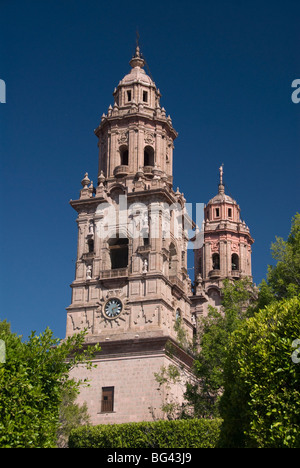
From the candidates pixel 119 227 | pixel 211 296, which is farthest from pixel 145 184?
pixel 211 296

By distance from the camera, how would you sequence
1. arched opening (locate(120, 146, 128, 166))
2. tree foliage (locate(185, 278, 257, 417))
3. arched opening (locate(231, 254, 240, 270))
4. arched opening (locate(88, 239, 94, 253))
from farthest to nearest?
arched opening (locate(231, 254, 240, 270))
arched opening (locate(120, 146, 128, 166))
arched opening (locate(88, 239, 94, 253))
tree foliage (locate(185, 278, 257, 417))

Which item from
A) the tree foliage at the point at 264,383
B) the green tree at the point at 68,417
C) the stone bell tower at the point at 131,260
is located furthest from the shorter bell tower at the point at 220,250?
the tree foliage at the point at 264,383

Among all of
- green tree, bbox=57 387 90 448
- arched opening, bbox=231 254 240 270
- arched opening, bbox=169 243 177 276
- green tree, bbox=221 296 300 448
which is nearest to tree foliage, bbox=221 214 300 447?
green tree, bbox=221 296 300 448

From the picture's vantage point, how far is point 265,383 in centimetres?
2972

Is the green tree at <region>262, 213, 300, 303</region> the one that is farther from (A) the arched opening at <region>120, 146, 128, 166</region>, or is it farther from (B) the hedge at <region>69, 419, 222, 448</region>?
(A) the arched opening at <region>120, 146, 128, 166</region>

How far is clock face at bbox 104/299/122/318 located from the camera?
6253 cm

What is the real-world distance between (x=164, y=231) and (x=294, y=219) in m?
17.3

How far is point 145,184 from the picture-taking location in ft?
221

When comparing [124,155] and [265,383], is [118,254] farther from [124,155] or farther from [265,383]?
[265,383]

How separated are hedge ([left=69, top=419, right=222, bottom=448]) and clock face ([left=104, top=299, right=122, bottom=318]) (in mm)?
13995

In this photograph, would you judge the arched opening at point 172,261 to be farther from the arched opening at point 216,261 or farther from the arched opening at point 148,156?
the arched opening at point 216,261

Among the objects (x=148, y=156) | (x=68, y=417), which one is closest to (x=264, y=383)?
(x=68, y=417)

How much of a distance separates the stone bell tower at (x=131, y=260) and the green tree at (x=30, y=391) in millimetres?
25887

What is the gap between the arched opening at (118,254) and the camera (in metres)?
66.9
